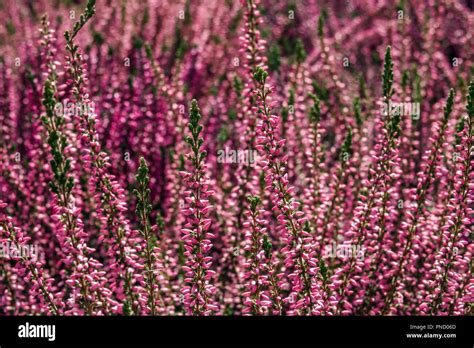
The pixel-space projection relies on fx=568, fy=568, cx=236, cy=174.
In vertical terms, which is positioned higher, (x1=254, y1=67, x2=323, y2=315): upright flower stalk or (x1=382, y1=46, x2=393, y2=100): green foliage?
(x1=382, y1=46, x2=393, y2=100): green foliage

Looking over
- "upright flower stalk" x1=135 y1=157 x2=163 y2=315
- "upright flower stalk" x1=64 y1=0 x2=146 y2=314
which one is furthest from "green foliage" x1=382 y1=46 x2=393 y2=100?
"upright flower stalk" x1=64 y1=0 x2=146 y2=314

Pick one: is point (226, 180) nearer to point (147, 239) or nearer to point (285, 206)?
point (147, 239)

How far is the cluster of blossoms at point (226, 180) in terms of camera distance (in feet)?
8.54

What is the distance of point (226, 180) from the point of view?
4.40 m

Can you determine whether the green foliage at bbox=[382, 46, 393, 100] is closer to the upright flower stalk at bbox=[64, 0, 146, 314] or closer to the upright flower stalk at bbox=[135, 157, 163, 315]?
the upright flower stalk at bbox=[135, 157, 163, 315]

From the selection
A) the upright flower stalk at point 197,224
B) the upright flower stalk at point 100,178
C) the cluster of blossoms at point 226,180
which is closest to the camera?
the upright flower stalk at point 197,224

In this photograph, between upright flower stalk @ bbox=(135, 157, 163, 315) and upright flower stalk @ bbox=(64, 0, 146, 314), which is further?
upright flower stalk @ bbox=(64, 0, 146, 314)

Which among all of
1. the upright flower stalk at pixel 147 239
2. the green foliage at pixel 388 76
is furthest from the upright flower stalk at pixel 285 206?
the green foliage at pixel 388 76

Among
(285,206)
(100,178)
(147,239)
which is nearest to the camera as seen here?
(285,206)

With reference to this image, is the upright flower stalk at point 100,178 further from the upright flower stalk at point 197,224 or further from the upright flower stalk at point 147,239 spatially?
the upright flower stalk at point 197,224

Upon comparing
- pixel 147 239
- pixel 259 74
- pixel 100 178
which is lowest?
pixel 147 239

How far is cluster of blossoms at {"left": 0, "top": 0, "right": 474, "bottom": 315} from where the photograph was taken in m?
2.60

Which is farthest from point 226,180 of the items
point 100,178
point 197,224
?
point 197,224
